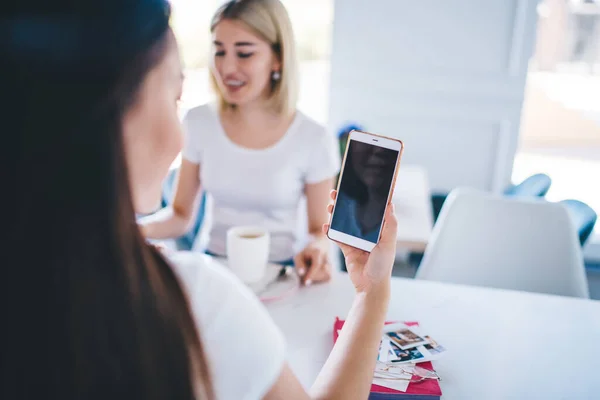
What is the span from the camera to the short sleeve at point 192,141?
63.9 inches

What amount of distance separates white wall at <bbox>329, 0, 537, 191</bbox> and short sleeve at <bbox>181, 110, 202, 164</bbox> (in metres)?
1.49

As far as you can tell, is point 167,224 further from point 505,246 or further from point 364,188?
point 505,246

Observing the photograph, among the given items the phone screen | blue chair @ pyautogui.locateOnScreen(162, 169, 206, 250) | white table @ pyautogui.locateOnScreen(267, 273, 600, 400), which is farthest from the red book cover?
blue chair @ pyautogui.locateOnScreen(162, 169, 206, 250)

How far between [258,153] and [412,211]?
76cm

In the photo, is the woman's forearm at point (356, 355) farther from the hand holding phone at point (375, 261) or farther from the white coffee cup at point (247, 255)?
the white coffee cup at point (247, 255)

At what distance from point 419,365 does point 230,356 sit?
1.44ft

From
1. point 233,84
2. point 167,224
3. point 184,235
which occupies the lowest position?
point 184,235

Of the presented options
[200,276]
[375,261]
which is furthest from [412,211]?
[200,276]

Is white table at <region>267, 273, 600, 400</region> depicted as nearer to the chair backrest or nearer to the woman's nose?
the woman's nose

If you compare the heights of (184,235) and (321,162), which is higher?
(321,162)

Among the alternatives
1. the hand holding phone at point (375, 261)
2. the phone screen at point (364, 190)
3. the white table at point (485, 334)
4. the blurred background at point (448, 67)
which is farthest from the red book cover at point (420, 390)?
the blurred background at point (448, 67)

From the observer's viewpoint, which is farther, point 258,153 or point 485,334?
point 258,153

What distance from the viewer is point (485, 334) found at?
1025 millimetres

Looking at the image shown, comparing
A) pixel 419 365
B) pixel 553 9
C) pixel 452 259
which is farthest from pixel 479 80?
pixel 419 365
